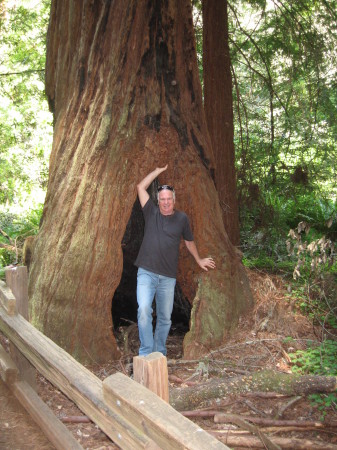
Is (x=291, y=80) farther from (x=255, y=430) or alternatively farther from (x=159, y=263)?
(x=255, y=430)

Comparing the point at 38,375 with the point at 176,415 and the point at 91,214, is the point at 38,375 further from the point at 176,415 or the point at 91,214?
the point at 176,415

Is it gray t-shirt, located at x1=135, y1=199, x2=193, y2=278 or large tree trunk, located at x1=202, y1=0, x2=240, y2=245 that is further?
large tree trunk, located at x1=202, y1=0, x2=240, y2=245

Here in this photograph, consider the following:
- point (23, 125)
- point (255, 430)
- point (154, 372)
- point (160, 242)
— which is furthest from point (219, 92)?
point (23, 125)

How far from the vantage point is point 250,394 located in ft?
15.4

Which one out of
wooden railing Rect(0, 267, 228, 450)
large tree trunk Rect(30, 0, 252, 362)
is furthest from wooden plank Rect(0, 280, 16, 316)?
large tree trunk Rect(30, 0, 252, 362)

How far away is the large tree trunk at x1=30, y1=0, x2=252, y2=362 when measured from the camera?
607cm

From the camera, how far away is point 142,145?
6363 mm

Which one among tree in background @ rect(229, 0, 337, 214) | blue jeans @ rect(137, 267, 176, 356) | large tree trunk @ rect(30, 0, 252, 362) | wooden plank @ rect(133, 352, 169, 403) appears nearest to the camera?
wooden plank @ rect(133, 352, 169, 403)

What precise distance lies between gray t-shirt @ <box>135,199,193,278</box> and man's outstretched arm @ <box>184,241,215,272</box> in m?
0.40

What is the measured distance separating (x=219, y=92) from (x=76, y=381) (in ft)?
21.7

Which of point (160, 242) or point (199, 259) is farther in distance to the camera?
point (199, 259)

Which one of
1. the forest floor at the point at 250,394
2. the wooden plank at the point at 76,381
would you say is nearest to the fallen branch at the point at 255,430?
the forest floor at the point at 250,394

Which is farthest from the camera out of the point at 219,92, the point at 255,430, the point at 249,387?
the point at 219,92

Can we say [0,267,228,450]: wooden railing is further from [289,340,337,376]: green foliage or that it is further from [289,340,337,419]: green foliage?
[289,340,337,376]: green foliage
